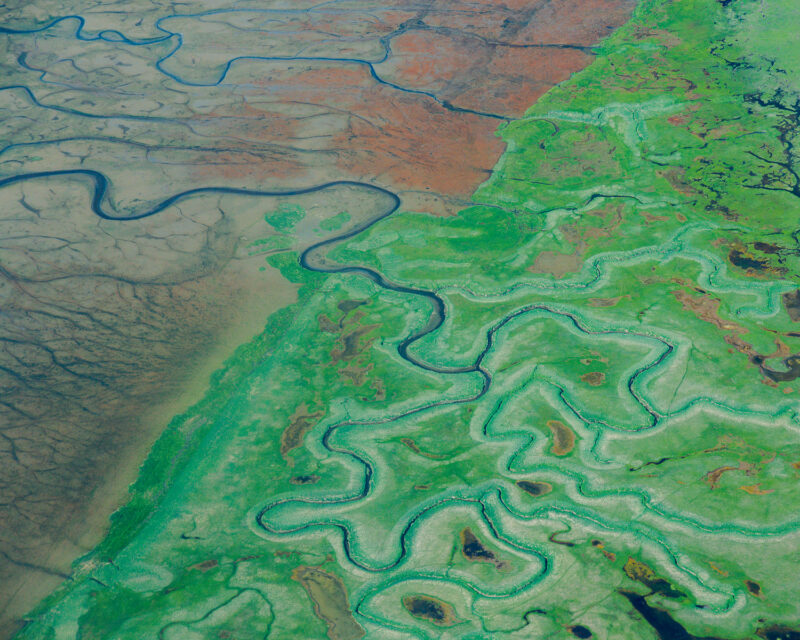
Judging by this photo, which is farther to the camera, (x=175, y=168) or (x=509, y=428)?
(x=175, y=168)

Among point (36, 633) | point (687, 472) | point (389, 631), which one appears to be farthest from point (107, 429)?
point (687, 472)

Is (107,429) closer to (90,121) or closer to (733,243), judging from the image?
(90,121)

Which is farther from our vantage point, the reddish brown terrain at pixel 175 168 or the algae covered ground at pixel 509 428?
the reddish brown terrain at pixel 175 168

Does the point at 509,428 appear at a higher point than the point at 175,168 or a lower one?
lower

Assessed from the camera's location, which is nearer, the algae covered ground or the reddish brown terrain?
the algae covered ground
